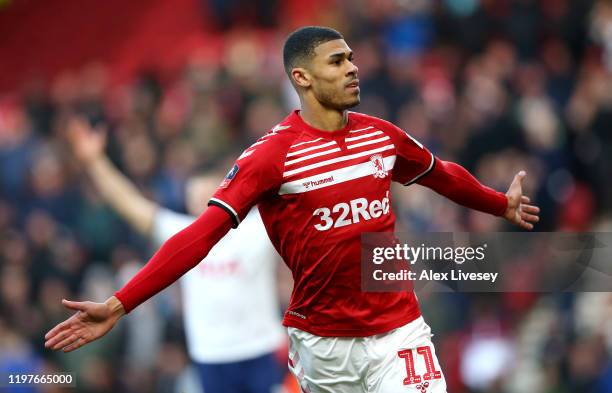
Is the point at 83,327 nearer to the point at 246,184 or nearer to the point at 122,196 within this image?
the point at 246,184

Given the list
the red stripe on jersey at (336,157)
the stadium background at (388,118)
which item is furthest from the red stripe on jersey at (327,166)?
the stadium background at (388,118)

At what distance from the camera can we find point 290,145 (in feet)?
21.3

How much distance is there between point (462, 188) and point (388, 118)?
6608 mm

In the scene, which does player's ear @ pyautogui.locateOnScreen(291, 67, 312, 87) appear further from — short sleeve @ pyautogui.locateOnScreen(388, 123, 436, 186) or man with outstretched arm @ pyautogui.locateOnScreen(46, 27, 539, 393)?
short sleeve @ pyautogui.locateOnScreen(388, 123, 436, 186)

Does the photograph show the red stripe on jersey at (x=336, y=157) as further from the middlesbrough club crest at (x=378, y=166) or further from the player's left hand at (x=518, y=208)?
the player's left hand at (x=518, y=208)

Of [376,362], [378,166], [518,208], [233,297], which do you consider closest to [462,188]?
[518,208]

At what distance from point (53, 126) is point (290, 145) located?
1074cm

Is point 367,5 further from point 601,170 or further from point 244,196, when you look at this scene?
point 244,196

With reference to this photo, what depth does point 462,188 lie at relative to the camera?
7113 mm

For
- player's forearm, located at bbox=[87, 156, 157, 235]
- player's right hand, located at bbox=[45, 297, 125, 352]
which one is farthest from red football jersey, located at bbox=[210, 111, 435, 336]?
player's forearm, located at bbox=[87, 156, 157, 235]

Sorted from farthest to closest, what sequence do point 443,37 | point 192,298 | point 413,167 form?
point 443,37, point 192,298, point 413,167

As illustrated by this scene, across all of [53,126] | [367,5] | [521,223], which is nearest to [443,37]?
[367,5]

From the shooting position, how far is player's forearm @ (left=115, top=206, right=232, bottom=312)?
6078 mm

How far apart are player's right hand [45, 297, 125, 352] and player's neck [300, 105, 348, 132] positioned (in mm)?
1470
